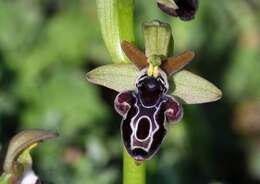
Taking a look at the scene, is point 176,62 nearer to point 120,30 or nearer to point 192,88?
point 192,88

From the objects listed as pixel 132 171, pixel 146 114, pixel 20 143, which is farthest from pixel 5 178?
pixel 146 114

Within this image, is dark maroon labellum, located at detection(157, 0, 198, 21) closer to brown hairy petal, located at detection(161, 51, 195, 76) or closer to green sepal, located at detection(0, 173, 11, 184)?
brown hairy petal, located at detection(161, 51, 195, 76)

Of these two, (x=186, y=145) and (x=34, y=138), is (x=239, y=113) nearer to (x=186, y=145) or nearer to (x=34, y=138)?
(x=186, y=145)

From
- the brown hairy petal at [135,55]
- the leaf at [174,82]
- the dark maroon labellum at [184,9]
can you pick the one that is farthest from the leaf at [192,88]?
the dark maroon labellum at [184,9]

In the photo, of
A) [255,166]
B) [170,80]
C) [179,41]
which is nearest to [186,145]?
[255,166]

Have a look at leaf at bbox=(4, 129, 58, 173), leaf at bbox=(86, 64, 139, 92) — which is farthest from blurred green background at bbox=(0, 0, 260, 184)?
leaf at bbox=(86, 64, 139, 92)

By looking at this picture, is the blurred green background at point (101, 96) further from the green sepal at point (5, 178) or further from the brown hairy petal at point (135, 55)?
the brown hairy petal at point (135, 55)
